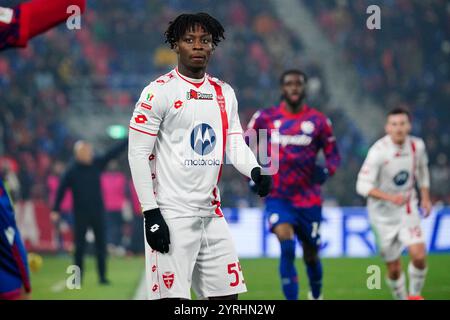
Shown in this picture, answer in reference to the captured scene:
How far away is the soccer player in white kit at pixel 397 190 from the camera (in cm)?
948


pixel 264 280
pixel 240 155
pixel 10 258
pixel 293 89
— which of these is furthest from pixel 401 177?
pixel 10 258

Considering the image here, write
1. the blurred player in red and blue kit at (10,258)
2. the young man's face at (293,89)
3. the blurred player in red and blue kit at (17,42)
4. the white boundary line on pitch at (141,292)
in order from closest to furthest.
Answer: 1. the blurred player in red and blue kit at (17,42)
2. the blurred player in red and blue kit at (10,258)
3. the young man's face at (293,89)
4. the white boundary line on pitch at (141,292)

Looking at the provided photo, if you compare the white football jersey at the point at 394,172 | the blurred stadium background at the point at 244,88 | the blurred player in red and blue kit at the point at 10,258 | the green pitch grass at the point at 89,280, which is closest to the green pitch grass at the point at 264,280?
the green pitch grass at the point at 89,280

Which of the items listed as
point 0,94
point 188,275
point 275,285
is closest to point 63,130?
point 0,94

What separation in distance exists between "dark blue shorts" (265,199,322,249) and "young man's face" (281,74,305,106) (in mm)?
989

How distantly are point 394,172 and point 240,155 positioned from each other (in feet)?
14.3

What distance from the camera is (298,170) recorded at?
9016 mm

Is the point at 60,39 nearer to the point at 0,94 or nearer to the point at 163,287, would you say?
the point at 0,94

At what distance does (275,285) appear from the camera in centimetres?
1184

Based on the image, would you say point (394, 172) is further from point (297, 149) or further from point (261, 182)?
point (261, 182)

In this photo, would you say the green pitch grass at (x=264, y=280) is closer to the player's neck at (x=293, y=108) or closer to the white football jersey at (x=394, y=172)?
the white football jersey at (x=394, y=172)

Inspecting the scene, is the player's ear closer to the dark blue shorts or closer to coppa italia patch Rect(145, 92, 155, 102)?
coppa italia patch Rect(145, 92, 155, 102)

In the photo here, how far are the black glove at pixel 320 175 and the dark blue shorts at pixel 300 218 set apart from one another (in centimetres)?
25
